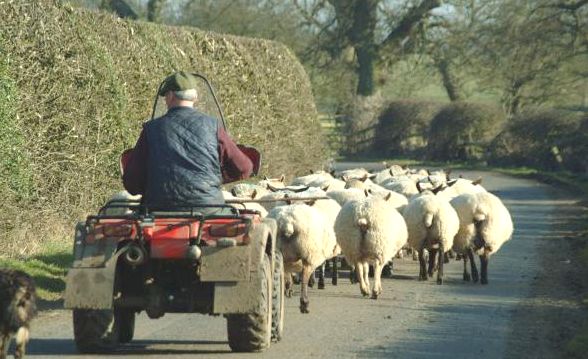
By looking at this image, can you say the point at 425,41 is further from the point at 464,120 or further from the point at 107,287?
the point at 107,287

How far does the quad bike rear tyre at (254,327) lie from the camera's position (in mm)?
9649

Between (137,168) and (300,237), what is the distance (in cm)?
419

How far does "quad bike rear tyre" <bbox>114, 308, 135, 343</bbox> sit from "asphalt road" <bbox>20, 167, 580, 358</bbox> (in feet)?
0.31

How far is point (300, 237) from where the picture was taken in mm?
13742

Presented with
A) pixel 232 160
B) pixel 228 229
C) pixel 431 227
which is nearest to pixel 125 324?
pixel 228 229

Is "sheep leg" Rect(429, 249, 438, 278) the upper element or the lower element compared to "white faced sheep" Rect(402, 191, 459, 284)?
lower

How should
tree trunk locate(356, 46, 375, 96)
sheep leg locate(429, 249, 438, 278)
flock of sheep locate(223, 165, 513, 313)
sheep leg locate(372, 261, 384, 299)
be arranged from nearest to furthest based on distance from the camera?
flock of sheep locate(223, 165, 513, 313) < sheep leg locate(372, 261, 384, 299) < sheep leg locate(429, 249, 438, 278) < tree trunk locate(356, 46, 375, 96)

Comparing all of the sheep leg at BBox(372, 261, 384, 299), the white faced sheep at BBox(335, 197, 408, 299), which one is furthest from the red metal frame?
the white faced sheep at BBox(335, 197, 408, 299)

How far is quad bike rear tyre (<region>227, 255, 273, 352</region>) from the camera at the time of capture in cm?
965

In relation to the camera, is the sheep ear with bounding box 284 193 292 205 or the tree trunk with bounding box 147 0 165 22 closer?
the sheep ear with bounding box 284 193 292 205

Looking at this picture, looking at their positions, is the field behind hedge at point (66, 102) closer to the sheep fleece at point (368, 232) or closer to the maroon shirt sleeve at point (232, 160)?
the sheep fleece at point (368, 232)

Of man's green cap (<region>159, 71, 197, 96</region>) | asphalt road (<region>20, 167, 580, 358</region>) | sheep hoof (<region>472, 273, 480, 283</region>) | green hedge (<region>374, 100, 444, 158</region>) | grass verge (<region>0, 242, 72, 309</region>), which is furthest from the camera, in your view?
green hedge (<region>374, 100, 444, 158</region>)

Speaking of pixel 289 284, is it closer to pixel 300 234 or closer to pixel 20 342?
pixel 300 234

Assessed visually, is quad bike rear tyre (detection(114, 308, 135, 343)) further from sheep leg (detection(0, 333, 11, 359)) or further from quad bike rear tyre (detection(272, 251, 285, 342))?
sheep leg (detection(0, 333, 11, 359))
